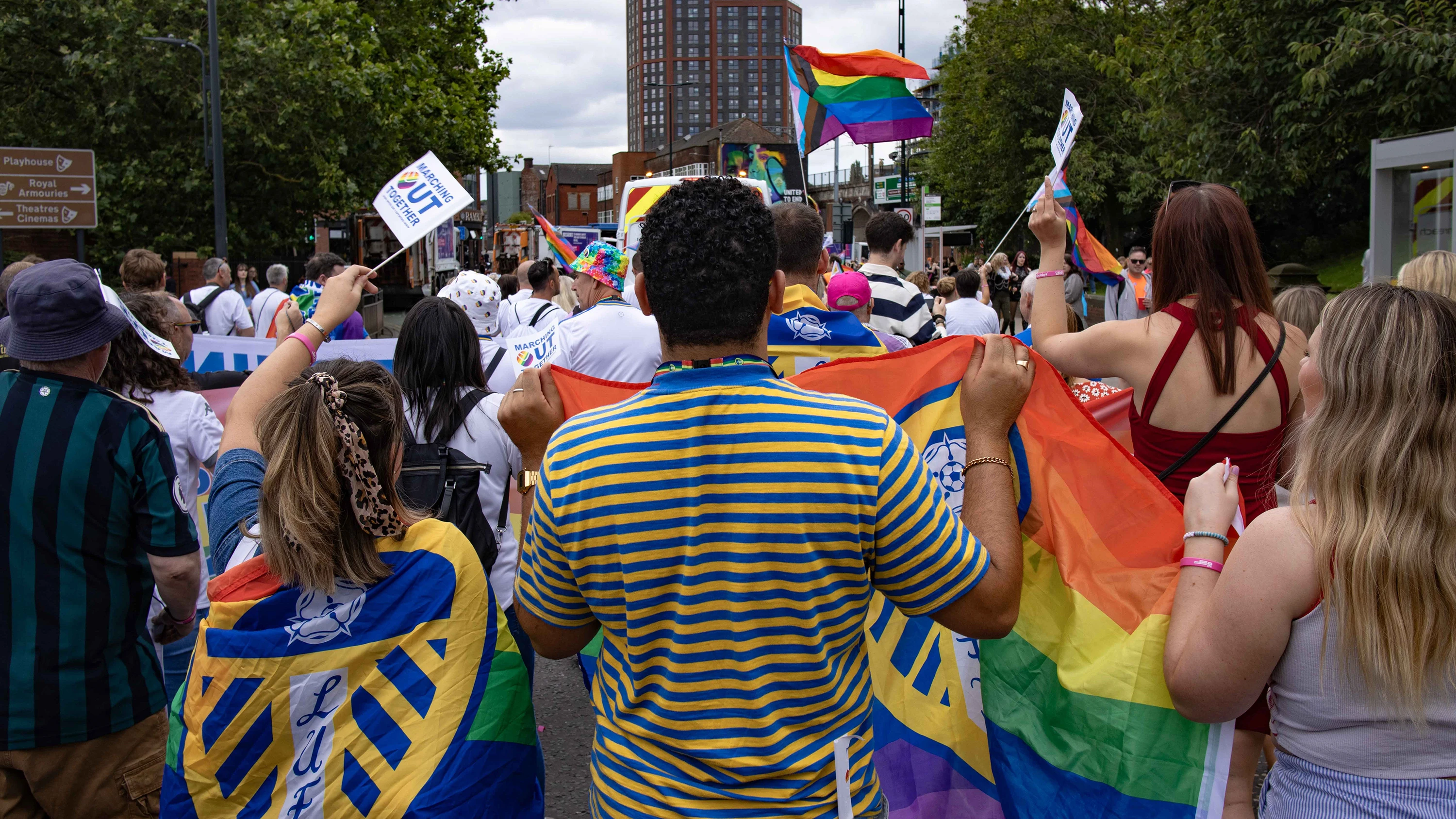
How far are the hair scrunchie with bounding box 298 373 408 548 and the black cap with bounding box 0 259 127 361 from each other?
859mm

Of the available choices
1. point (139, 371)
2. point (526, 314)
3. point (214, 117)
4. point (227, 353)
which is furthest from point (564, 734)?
point (214, 117)

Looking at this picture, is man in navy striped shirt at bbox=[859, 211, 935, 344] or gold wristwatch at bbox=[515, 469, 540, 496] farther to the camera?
man in navy striped shirt at bbox=[859, 211, 935, 344]

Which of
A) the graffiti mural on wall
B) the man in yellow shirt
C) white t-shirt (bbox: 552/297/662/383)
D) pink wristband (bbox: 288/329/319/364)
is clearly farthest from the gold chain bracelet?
the graffiti mural on wall

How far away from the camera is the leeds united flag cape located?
85.0 inches

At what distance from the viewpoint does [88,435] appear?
8.63 ft

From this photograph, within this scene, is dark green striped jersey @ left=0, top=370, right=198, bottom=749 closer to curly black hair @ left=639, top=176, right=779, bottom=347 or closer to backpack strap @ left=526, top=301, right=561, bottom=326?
curly black hair @ left=639, top=176, right=779, bottom=347

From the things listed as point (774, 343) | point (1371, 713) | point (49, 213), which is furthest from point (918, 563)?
point (49, 213)

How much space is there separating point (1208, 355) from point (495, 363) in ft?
9.30

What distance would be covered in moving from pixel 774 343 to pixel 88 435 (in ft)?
6.48

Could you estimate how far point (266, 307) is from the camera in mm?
9547

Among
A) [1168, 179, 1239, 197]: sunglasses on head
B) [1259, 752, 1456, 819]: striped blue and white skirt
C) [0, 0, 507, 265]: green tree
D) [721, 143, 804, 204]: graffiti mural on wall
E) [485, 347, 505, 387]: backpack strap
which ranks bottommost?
[1259, 752, 1456, 819]: striped blue and white skirt

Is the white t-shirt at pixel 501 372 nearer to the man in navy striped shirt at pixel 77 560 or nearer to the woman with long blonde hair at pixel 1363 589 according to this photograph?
the man in navy striped shirt at pixel 77 560

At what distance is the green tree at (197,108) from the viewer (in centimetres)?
2078

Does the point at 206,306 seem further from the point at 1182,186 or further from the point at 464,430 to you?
the point at 1182,186
